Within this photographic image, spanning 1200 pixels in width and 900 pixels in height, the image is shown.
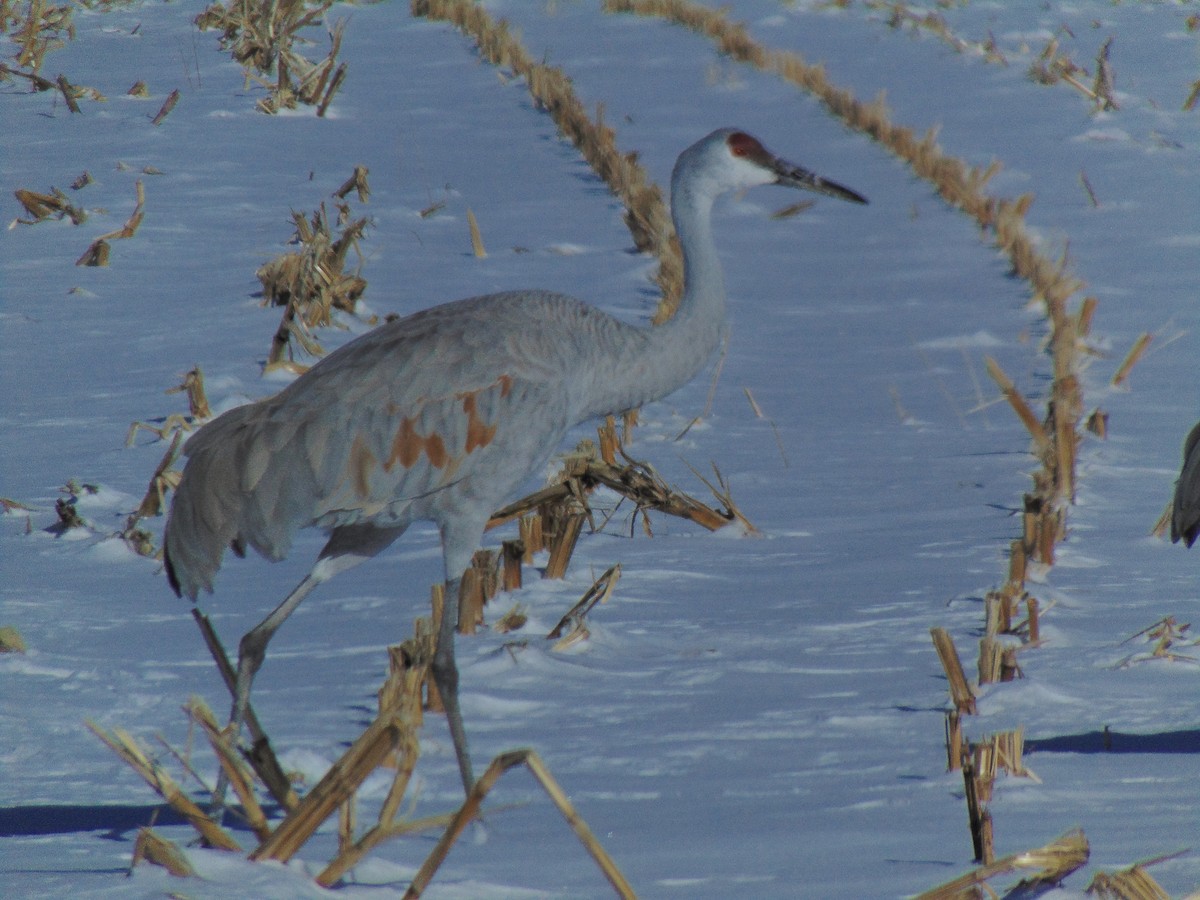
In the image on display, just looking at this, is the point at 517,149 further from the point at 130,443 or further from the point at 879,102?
the point at 130,443

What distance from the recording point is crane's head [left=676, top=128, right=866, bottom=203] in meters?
4.82

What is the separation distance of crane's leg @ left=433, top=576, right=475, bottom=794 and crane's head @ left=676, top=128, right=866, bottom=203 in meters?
1.47

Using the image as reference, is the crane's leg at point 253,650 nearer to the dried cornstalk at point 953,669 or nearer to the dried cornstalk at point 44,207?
the dried cornstalk at point 953,669

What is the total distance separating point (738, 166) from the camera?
486cm

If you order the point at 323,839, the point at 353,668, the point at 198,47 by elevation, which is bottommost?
the point at 198,47

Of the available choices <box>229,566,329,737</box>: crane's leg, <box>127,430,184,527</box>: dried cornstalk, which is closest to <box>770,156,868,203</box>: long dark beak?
<box>229,566,329,737</box>: crane's leg

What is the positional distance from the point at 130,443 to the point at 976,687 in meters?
3.48

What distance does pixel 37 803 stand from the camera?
340cm

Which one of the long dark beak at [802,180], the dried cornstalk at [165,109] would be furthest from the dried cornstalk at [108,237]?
the long dark beak at [802,180]

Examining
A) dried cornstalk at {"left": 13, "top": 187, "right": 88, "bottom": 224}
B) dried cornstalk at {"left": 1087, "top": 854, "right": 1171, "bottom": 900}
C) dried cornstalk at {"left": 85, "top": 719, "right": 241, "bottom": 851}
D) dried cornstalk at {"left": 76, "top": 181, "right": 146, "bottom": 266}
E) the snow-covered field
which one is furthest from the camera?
dried cornstalk at {"left": 13, "top": 187, "right": 88, "bottom": 224}

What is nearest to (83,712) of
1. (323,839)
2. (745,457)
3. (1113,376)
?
(323,839)

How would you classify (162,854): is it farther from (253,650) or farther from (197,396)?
(197,396)

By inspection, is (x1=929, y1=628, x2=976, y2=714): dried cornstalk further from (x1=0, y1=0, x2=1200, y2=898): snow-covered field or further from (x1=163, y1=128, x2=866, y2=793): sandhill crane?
(x1=163, y1=128, x2=866, y2=793): sandhill crane

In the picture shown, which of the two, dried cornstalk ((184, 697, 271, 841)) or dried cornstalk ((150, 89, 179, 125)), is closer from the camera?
dried cornstalk ((184, 697, 271, 841))
